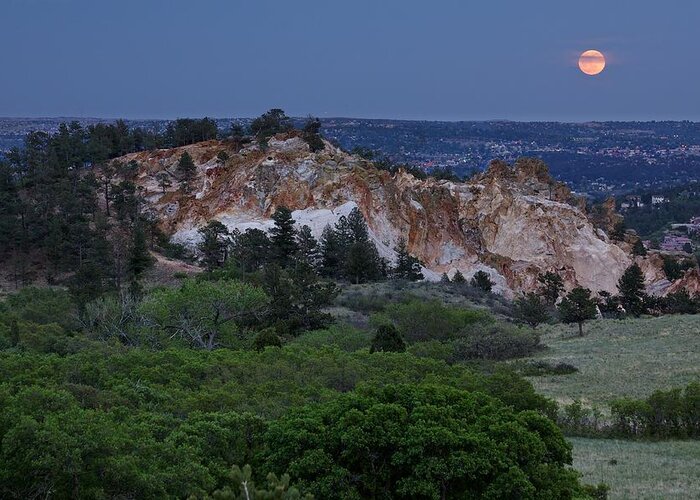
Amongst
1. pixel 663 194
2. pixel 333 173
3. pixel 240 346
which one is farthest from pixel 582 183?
pixel 240 346

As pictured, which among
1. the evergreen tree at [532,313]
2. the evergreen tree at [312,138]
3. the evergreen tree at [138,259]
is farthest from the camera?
the evergreen tree at [312,138]

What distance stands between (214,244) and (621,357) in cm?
3003

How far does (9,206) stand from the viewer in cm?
5553

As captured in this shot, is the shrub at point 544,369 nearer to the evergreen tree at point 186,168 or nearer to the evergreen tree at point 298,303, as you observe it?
the evergreen tree at point 298,303

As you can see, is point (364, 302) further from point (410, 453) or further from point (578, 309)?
point (410, 453)

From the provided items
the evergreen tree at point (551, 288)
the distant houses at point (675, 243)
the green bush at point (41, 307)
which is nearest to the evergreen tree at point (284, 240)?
the green bush at point (41, 307)

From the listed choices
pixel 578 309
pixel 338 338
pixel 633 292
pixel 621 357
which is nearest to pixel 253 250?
pixel 338 338

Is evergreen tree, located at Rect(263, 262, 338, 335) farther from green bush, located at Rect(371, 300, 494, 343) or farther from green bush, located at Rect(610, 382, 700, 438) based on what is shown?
green bush, located at Rect(610, 382, 700, 438)

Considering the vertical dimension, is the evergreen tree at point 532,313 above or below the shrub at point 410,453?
below

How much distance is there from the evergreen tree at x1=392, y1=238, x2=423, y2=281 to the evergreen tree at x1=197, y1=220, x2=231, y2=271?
12623 mm

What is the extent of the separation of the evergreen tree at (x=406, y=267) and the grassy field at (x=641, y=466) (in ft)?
122

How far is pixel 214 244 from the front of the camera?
5581cm

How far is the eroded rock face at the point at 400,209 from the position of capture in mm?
64562

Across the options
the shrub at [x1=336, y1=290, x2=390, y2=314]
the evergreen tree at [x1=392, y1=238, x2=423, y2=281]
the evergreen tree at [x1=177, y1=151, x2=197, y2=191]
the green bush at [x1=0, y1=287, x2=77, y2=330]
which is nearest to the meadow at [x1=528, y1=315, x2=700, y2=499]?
the shrub at [x1=336, y1=290, x2=390, y2=314]
